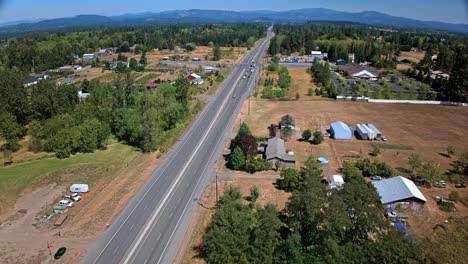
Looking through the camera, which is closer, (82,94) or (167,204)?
(167,204)

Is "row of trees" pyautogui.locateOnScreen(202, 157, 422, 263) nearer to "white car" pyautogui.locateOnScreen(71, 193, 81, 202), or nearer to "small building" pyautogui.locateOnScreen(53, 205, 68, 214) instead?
"small building" pyautogui.locateOnScreen(53, 205, 68, 214)

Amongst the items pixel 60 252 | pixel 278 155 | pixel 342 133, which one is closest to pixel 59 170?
pixel 60 252

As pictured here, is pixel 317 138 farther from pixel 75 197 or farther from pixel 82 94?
pixel 82 94

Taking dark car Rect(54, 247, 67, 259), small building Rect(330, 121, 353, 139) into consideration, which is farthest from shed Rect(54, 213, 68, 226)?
small building Rect(330, 121, 353, 139)

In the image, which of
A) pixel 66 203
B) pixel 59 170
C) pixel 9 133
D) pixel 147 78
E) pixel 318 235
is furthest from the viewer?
pixel 147 78

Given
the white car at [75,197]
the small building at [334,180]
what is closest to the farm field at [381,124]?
the small building at [334,180]

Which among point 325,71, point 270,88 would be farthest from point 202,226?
point 325,71
